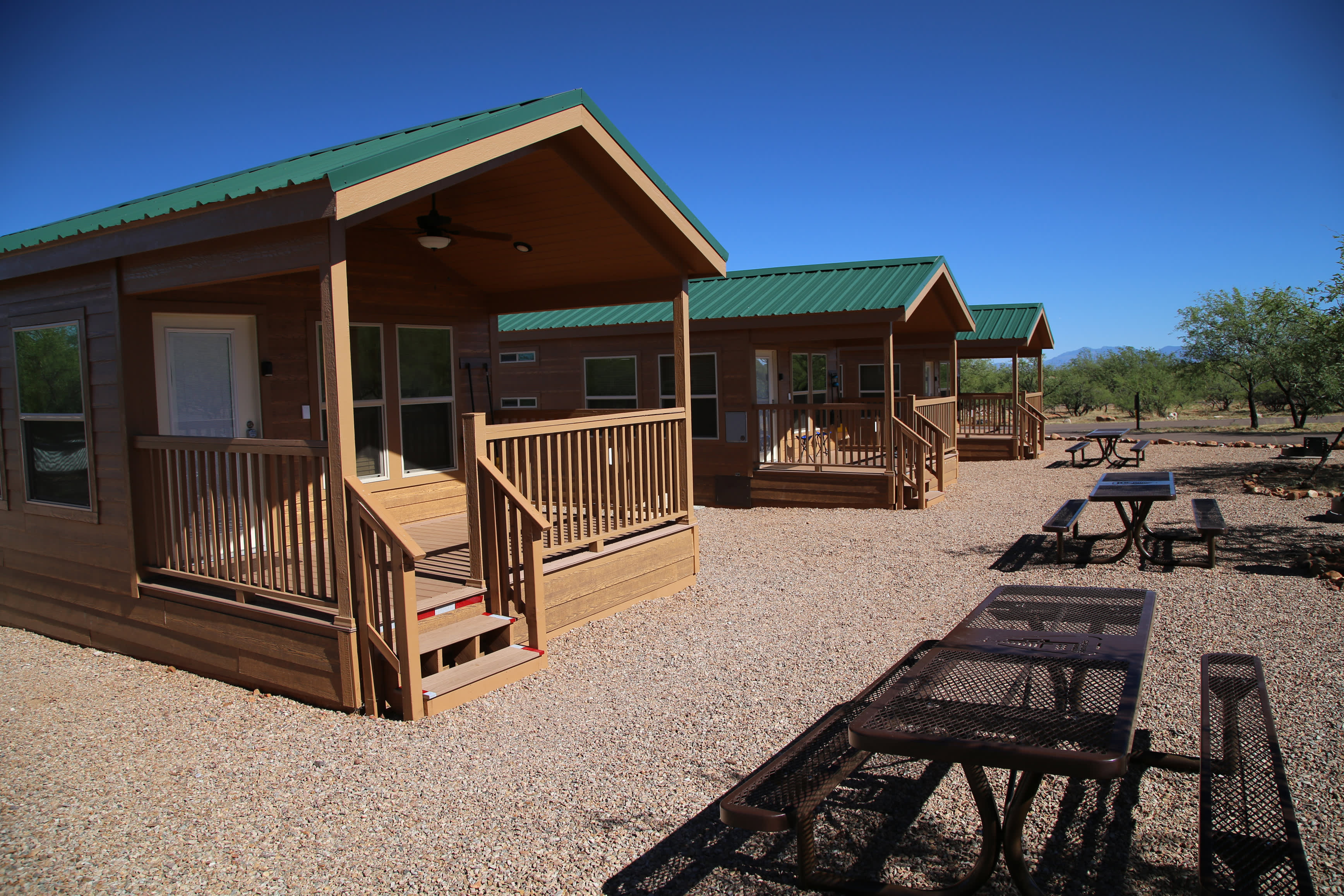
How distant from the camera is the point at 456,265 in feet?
25.9

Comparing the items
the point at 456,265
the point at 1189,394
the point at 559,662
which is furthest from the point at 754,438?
the point at 1189,394

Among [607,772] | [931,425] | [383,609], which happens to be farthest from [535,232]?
[931,425]

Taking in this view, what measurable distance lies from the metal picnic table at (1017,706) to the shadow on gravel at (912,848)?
0.22 m

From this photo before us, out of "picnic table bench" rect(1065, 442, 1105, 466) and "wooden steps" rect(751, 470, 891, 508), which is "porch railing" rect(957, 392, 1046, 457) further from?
"wooden steps" rect(751, 470, 891, 508)

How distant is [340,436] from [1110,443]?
17.6 meters

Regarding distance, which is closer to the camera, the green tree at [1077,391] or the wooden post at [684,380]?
the wooden post at [684,380]

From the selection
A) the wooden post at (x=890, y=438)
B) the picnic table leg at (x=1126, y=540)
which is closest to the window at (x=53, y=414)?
the picnic table leg at (x=1126, y=540)

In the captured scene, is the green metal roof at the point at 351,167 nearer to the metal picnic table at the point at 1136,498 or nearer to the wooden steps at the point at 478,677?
the wooden steps at the point at 478,677

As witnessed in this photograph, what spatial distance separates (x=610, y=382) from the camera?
13703 mm

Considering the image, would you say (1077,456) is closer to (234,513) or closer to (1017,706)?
(1017,706)

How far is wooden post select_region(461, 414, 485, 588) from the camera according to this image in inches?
212

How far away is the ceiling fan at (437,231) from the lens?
6.36 meters

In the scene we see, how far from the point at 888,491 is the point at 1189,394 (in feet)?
114

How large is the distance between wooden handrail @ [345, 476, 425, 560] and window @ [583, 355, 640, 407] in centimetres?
895
